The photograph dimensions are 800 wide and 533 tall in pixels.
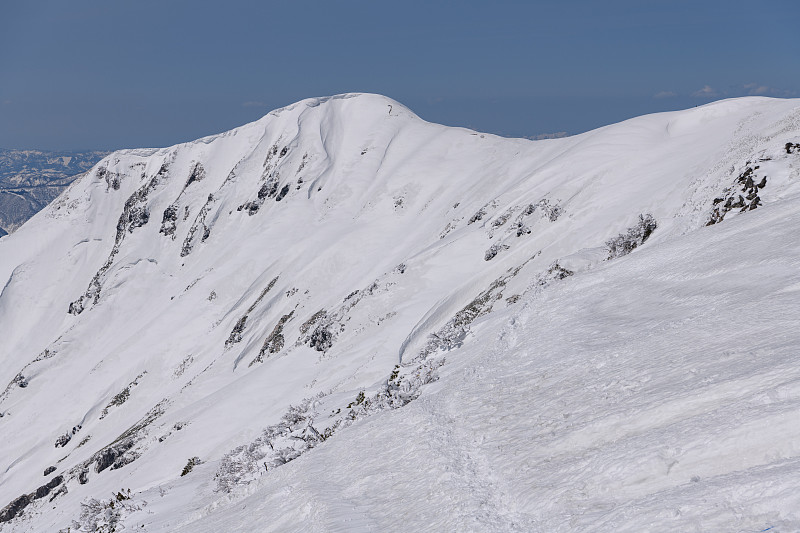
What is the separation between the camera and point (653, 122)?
47938 mm

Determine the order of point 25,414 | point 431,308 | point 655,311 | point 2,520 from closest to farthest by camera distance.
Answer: point 655,311
point 431,308
point 2,520
point 25,414

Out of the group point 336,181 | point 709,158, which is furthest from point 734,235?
point 336,181

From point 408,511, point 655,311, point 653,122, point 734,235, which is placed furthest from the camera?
point 653,122

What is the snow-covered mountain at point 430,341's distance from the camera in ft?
26.6

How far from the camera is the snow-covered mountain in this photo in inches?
319

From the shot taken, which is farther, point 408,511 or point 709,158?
point 709,158

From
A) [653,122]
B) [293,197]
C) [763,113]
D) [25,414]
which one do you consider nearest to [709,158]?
[763,113]

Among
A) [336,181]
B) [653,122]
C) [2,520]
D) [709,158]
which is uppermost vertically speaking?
[336,181]

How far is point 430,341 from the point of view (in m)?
19.5

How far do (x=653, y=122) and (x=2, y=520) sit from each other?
59323 millimetres

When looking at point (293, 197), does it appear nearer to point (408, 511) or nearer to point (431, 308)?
point (431, 308)

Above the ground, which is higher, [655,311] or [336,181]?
[336,181]

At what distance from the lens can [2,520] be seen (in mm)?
44812

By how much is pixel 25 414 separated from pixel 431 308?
203 ft
